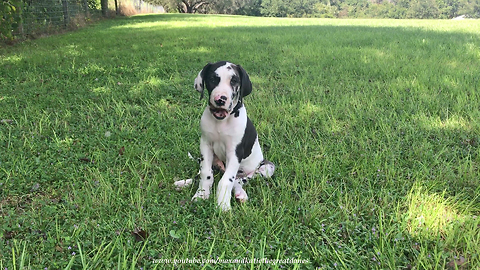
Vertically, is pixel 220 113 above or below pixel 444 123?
above

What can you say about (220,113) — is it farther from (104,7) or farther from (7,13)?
(104,7)

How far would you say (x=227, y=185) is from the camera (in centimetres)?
245

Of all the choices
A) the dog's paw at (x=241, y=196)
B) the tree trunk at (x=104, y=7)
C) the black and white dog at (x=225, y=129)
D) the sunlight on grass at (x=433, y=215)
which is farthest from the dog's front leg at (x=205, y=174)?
the tree trunk at (x=104, y=7)

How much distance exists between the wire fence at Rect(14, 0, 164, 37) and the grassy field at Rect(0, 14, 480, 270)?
551 cm

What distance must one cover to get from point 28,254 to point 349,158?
263cm

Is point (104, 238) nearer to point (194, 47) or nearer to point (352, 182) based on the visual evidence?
point (352, 182)

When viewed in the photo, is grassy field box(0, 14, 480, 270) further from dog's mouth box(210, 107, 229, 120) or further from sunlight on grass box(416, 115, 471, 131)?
dog's mouth box(210, 107, 229, 120)

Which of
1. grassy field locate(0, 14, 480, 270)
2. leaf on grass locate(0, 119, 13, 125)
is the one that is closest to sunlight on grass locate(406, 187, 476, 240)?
grassy field locate(0, 14, 480, 270)

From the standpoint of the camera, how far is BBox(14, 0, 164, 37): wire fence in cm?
1052

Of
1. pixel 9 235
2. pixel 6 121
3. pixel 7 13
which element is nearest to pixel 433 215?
pixel 9 235

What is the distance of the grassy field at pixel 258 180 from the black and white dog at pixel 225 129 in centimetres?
16

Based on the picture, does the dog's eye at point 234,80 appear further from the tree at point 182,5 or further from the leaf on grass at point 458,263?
the tree at point 182,5

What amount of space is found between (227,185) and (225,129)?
42cm

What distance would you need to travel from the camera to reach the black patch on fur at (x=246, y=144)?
2559 mm
